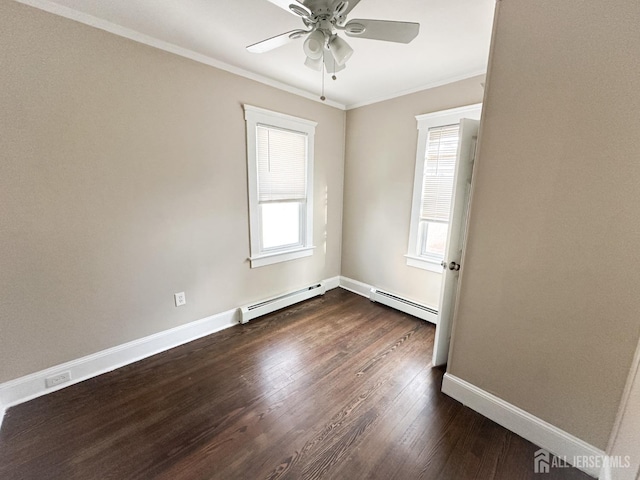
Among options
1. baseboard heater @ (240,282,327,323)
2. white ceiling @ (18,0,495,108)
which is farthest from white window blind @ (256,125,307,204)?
baseboard heater @ (240,282,327,323)

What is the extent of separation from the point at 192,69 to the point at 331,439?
296 cm

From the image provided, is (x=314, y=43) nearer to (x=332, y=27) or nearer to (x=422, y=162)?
(x=332, y=27)

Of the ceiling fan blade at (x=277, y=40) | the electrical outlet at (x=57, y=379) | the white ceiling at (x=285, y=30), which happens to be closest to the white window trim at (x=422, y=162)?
the white ceiling at (x=285, y=30)

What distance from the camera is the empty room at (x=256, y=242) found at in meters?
1.29

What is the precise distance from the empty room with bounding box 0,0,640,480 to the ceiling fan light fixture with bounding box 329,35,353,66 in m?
0.01

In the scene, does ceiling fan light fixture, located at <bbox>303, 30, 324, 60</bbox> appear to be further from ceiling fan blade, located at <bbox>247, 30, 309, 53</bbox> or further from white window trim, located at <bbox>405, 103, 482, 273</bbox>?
white window trim, located at <bbox>405, 103, 482, 273</bbox>

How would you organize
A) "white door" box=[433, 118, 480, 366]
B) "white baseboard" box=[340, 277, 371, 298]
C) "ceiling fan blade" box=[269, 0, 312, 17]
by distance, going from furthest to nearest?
"white baseboard" box=[340, 277, 371, 298]
"white door" box=[433, 118, 480, 366]
"ceiling fan blade" box=[269, 0, 312, 17]

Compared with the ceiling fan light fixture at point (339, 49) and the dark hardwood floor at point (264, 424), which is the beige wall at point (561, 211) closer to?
the dark hardwood floor at point (264, 424)

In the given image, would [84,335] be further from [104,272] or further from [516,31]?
[516,31]

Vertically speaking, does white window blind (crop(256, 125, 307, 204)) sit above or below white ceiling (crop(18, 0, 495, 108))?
below

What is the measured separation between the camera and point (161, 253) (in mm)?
2223

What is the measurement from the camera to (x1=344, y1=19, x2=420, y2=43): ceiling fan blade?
1254 mm

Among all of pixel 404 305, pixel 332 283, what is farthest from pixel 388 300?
pixel 332 283

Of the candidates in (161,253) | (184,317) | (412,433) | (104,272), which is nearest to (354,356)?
(412,433)
